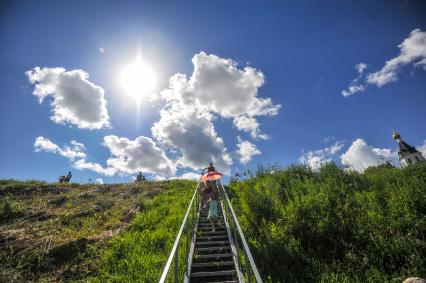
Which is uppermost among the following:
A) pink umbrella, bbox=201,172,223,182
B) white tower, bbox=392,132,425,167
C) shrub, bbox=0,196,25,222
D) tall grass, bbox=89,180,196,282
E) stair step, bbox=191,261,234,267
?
white tower, bbox=392,132,425,167

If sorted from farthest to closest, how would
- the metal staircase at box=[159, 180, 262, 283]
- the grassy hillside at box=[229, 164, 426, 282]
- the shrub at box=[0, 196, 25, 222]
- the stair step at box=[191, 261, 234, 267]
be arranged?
the shrub at box=[0, 196, 25, 222] → the stair step at box=[191, 261, 234, 267] → the grassy hillside at box=[229, 164, 426, 282] → the metal staircase at box=[159, 180, 262, 283]

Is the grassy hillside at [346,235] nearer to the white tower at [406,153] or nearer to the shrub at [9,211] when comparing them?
the shrub at [9,211]

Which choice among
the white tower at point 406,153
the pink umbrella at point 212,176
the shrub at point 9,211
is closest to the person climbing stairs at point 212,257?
the pink umbrella at point 212,176

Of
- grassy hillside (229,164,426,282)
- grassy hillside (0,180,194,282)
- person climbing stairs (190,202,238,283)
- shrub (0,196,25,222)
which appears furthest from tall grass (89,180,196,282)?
shrub (0,196,25,222)

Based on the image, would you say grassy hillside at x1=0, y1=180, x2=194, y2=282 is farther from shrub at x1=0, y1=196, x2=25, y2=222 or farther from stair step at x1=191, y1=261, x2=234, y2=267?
stair step at x1=191, y1=261, x2=234, y2=267

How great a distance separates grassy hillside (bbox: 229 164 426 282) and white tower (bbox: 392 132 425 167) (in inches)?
1493

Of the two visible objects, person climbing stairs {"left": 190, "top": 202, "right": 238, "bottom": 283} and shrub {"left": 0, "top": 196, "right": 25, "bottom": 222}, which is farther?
shrub {"left": 0, "top": 196, "right": 25, "bottom": 222}

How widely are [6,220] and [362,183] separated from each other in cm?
1671

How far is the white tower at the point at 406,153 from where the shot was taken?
40938 mm

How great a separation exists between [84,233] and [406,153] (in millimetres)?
49240

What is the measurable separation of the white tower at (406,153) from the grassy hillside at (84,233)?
4018 cm

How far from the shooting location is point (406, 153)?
4272 centimetres

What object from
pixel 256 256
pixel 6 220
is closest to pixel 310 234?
pixel 256 256

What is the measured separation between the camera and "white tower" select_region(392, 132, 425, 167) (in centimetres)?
4094
